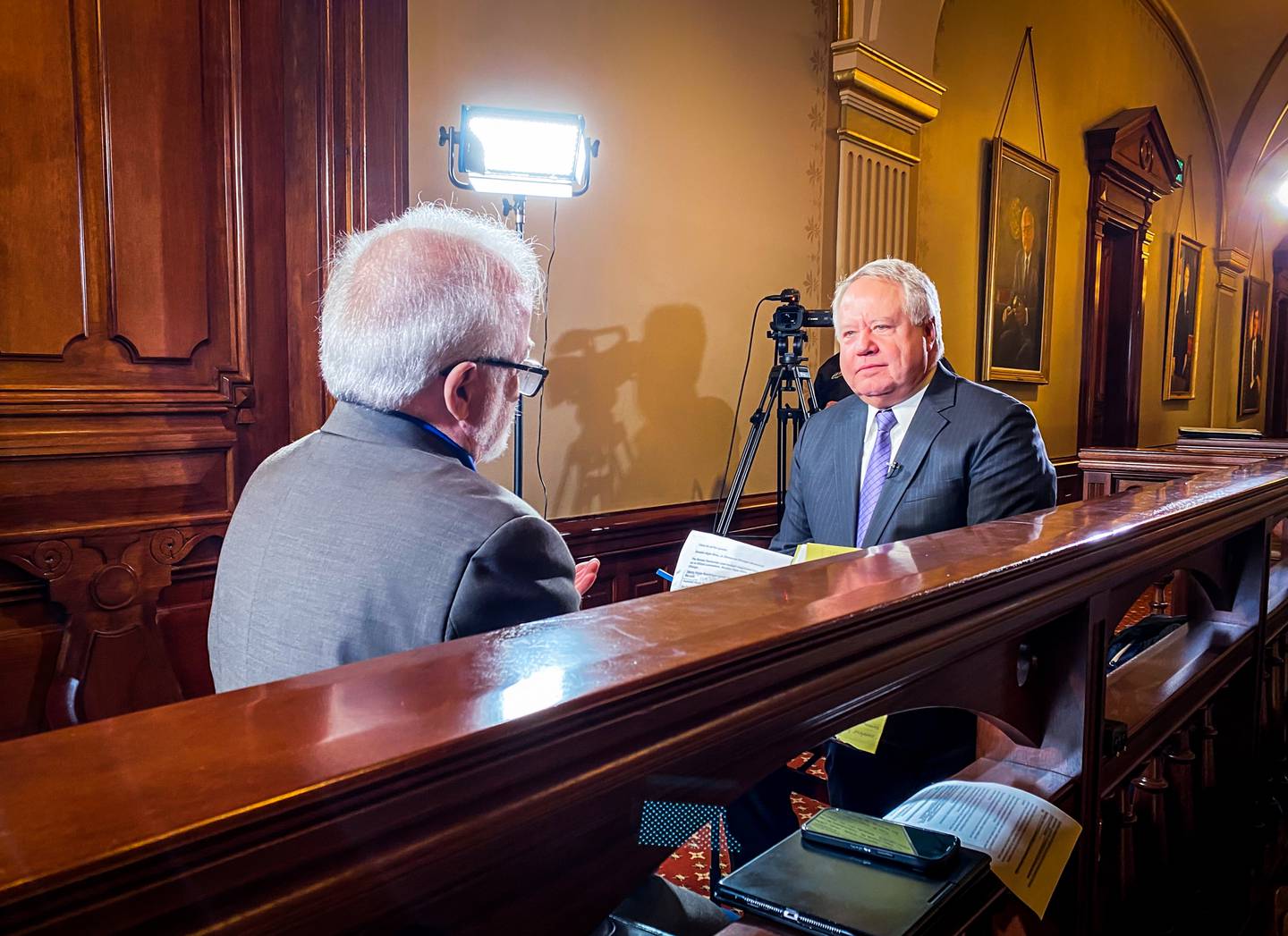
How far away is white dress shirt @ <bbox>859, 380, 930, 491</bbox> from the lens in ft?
7.87

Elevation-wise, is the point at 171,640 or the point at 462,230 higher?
the point at 462,230

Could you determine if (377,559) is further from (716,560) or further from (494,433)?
(716,560)

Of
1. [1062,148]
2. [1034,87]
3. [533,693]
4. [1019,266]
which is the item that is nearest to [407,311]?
[533,693]

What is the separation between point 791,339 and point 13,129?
2711 millimetres

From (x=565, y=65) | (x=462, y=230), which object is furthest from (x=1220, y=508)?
(x=565, y=65)

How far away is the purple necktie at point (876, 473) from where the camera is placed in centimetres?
241

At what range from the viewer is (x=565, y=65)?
3.57 m

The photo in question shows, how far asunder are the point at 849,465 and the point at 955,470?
0.31 metres

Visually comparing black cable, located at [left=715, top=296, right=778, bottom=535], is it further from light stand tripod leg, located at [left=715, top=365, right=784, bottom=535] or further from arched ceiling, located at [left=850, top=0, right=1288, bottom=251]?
arched ceiling, located at [left=850, top=0, right=1288, bottom=251]

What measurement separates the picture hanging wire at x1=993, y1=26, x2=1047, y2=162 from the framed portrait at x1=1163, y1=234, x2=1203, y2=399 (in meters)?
4.00

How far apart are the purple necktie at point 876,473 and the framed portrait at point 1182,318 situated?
9.28 meters

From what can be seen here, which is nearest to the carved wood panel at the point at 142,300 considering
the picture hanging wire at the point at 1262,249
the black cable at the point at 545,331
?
the black cable at the point at 545,331

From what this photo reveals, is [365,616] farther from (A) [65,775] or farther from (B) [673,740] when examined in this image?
(A) [65,775]

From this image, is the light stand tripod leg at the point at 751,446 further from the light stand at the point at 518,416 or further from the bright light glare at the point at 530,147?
the bright light glare at the point at 530,147
